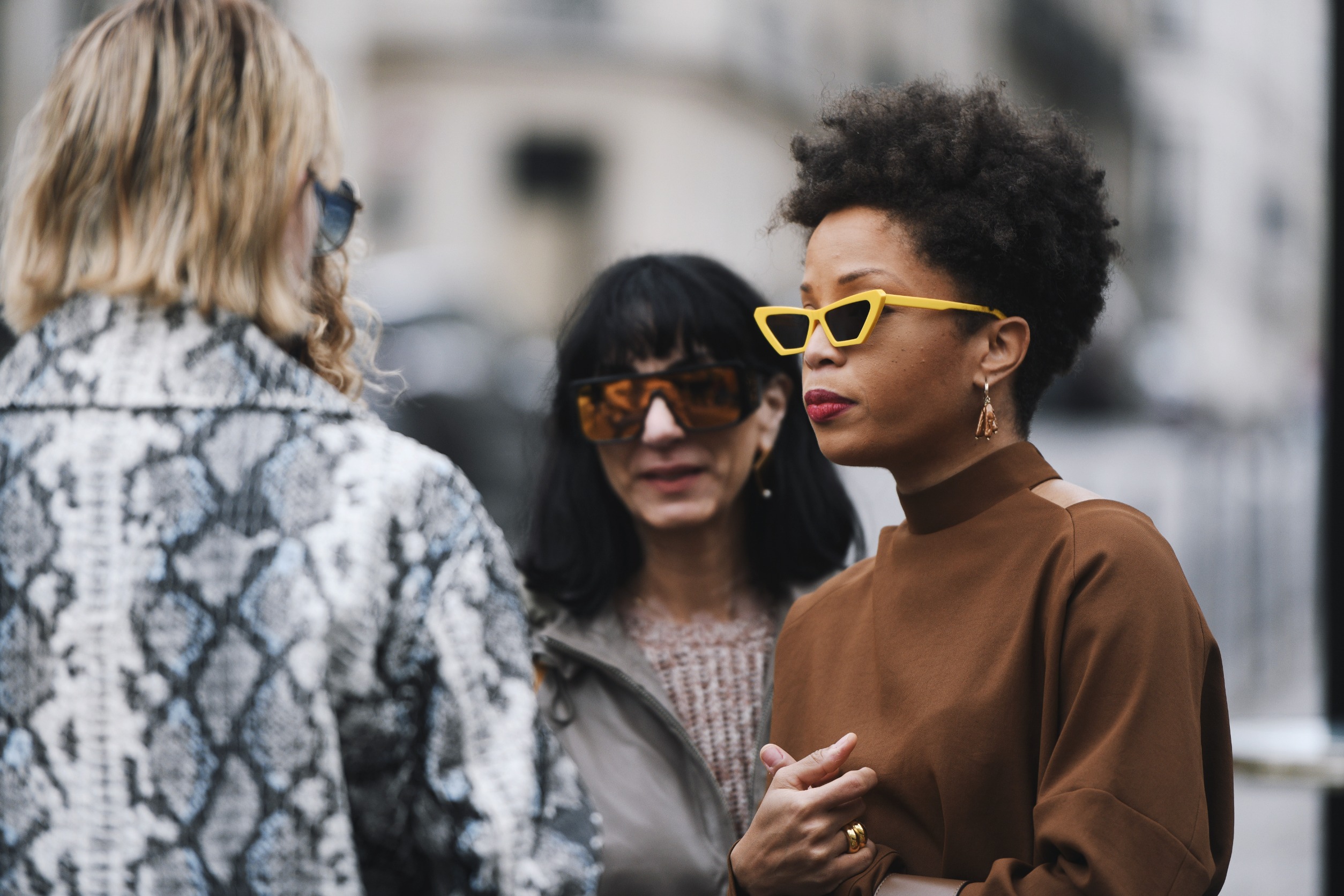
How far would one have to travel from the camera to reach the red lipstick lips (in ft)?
6.77

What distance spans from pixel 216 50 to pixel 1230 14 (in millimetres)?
46818

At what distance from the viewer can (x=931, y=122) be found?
6.93ft

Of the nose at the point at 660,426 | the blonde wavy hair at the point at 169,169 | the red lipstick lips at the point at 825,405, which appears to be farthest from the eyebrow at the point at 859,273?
the nose at the point at 660,426

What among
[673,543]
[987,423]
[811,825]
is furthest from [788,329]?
[673,543]

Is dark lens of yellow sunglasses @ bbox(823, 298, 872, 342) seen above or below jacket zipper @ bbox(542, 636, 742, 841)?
above

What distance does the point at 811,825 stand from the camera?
2.00 meters

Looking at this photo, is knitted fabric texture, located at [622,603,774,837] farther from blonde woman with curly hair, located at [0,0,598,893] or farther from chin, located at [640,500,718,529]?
blonde woman with curly hair, located at [0,0,598,893]

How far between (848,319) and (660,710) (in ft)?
3.39

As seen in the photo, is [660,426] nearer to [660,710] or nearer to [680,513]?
[680,513]

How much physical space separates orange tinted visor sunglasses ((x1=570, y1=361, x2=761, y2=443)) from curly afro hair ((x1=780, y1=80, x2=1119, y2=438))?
79 centimetres

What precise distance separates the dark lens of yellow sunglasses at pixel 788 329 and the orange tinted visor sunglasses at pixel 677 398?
0.63 metres

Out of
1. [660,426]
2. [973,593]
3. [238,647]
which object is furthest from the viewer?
[660,426]

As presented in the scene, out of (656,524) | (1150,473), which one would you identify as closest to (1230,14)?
(1150,473)

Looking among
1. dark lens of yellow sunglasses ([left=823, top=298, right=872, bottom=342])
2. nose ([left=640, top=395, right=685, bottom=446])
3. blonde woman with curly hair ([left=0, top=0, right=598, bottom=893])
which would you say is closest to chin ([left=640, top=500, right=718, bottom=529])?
nose ([left=640, top=395, right=685, bottom=446])
